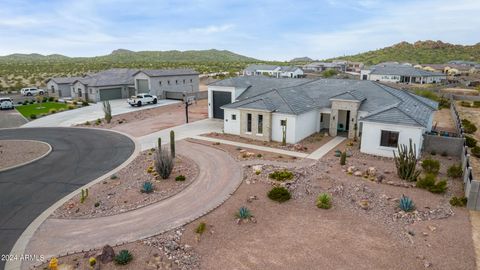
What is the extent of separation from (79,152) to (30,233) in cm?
1407

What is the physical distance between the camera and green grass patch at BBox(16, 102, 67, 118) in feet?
157

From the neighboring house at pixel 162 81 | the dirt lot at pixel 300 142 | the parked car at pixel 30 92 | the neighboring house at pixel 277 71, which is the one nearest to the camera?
the dirt lot at pixel 300 142

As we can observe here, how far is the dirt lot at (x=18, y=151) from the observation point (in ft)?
83.7

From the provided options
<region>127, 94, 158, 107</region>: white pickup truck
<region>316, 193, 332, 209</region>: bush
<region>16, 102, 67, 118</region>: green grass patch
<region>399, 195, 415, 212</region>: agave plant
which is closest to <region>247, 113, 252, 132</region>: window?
<region>316, 193, 332, 209</region>: bush

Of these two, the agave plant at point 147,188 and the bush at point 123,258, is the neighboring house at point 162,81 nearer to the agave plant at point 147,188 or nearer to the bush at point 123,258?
the agave plant at point 147,188

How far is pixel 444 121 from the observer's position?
134 ft

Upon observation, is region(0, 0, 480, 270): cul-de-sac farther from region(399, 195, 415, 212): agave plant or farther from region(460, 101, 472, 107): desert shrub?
region(460, 101, 472, 107): desert shrub

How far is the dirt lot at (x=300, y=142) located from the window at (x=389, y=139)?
542 cm

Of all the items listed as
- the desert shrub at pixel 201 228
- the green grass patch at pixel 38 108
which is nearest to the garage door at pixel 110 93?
the green grass patch at pixel 38 108

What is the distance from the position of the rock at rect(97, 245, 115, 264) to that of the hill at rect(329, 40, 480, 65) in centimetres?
15685

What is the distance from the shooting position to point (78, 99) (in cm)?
5841

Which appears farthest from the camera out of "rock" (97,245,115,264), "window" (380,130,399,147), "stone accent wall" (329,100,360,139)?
"stone accent wall" (329,100,360,139)

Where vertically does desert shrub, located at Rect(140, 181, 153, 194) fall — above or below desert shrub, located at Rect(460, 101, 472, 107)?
below

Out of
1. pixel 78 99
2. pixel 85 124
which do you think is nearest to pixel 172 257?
pixel 85 124
